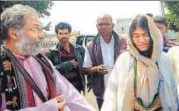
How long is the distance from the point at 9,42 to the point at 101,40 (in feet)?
7.38

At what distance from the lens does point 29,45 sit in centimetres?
327

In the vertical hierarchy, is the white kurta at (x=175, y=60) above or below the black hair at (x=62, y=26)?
below

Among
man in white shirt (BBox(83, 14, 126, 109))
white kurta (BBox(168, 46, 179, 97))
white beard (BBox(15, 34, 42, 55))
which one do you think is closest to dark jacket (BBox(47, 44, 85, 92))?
man in white shirt (BBox(83, 14, 126, 109))

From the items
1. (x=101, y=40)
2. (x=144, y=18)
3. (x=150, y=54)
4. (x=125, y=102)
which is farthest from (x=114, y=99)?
(x=101, y=40)

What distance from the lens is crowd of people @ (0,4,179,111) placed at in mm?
3105

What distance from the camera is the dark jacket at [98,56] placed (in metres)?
5.27

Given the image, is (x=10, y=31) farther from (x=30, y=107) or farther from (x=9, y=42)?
(x=30, y=107)

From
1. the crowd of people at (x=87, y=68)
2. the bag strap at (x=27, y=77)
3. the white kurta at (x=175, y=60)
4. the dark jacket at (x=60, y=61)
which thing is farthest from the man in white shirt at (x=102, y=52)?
the bag strap at (x=27, y=77)

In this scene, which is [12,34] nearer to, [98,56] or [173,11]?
[98,56]

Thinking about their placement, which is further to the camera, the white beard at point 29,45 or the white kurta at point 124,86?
the white kurta at point 124,86

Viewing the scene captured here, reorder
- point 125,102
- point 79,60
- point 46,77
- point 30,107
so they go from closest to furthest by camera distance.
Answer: point 30,107 → point 46,77 → point 125,102 → point 79,60

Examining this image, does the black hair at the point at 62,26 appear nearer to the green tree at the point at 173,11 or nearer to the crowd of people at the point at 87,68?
the crowd of people at the point at 87,68

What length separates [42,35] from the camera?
11.0 ft

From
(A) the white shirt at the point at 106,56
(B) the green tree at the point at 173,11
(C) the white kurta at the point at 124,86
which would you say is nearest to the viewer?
(C) the white kurta at the point at 124,86
